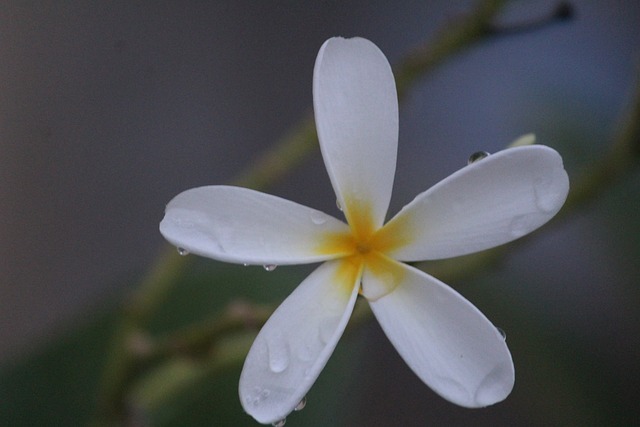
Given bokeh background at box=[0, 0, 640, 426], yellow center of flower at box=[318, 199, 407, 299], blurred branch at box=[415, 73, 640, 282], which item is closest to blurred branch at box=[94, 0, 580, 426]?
blurred branch at box=[415, 73, 640, 282]

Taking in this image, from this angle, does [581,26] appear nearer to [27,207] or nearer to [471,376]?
[27,207]

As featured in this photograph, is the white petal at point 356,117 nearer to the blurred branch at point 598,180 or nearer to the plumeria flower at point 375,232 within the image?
the plumeria flower at point 375,232

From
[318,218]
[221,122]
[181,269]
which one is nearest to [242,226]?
[318,218]

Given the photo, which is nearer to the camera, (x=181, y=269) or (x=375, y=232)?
(x=375, y=232)

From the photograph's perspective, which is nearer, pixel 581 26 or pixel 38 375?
pixel 38 375

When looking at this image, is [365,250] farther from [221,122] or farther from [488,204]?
[221,122]

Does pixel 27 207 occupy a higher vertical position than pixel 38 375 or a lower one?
higher

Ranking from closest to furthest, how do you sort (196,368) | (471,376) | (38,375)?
1. (471,376)
2. (196,368)
3. (38,375)

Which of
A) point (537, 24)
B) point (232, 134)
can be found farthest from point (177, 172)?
point (537, 24)
